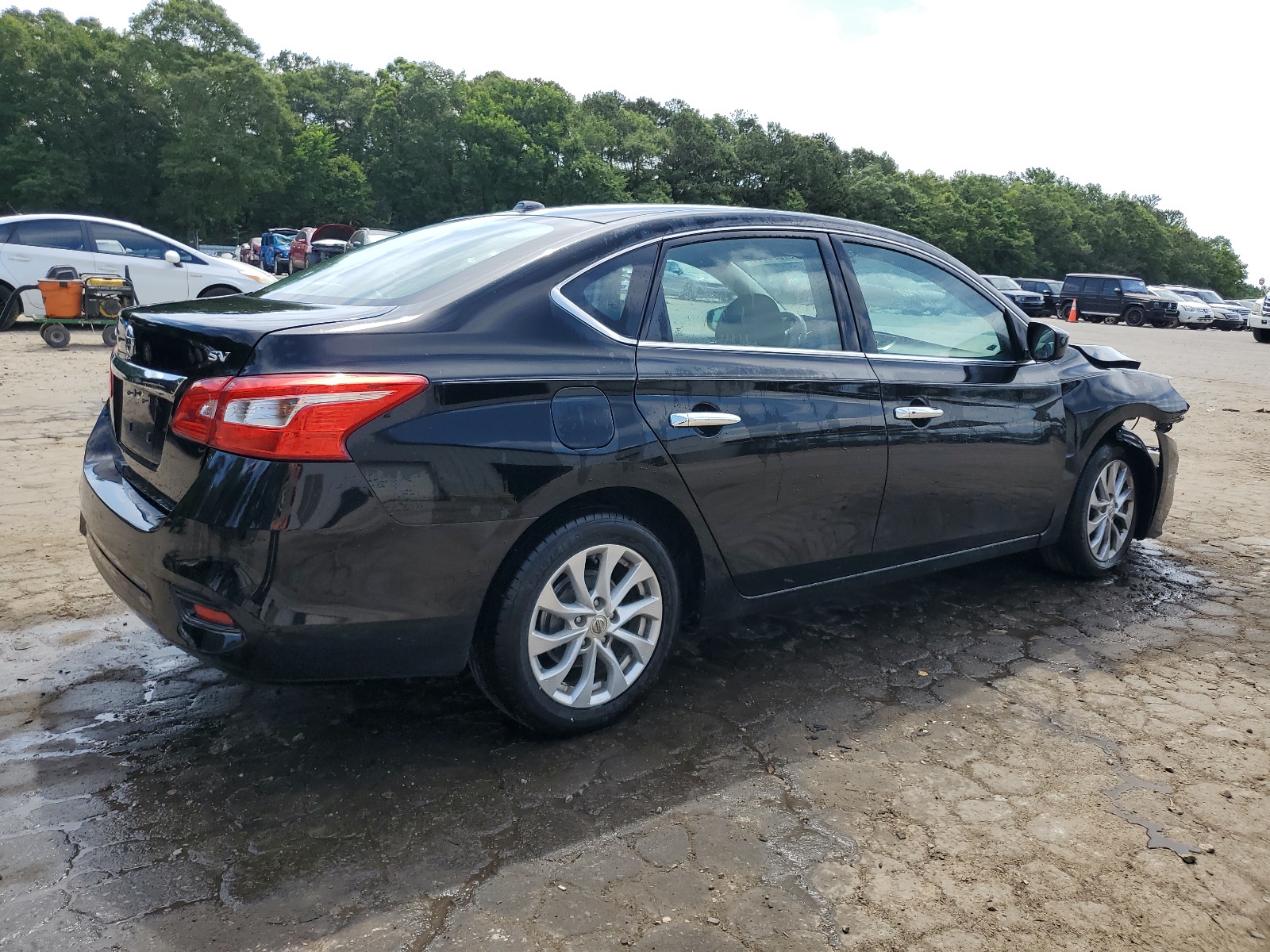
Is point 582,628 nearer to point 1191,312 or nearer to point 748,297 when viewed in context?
point 748,297

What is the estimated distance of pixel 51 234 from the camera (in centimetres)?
1357

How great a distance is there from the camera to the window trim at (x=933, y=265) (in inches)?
154

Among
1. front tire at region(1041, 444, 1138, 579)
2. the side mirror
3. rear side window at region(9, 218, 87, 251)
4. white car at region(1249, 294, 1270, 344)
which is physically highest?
rear side window at region(9, 218, 87, 251)

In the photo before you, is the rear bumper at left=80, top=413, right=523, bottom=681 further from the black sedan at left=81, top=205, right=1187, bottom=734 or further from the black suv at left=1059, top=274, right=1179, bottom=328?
the black suv at left=1059, top=274, right=1179, bottom=328

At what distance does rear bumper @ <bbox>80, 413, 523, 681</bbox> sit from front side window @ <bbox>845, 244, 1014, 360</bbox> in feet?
5.99

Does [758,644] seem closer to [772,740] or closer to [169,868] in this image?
[772,740]

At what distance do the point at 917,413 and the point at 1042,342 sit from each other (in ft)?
3.20

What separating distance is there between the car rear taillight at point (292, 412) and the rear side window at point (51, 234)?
1289 centimetres

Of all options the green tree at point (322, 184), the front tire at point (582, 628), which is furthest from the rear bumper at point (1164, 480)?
the green tree at point (322, 184)

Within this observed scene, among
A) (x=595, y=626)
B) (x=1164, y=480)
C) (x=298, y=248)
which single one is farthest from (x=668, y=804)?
(x=298, y=248)

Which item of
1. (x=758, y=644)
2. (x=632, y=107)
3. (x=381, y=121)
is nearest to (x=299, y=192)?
(x=381, y=121)

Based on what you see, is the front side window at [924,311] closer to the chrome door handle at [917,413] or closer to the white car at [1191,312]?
the chrome door handle at [917,413]

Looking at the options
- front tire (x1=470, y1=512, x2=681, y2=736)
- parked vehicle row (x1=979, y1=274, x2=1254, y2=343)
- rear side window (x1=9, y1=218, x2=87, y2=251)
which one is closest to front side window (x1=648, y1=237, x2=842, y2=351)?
front tire (x1=470, y1=512, x2=681, y2=736)

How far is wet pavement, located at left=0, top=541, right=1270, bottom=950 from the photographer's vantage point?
2.39m
